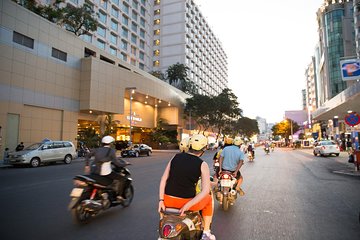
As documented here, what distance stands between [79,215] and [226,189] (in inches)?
127

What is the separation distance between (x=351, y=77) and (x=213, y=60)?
321 feet

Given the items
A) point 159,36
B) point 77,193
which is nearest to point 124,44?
point 159,36

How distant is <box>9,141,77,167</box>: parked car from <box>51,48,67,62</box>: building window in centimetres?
1239

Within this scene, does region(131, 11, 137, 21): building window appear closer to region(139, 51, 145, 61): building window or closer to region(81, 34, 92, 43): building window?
region(139, 51, 145, 61): building window

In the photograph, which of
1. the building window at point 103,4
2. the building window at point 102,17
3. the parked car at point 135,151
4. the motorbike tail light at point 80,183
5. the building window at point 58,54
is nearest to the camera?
the motorbike tail light at point 80,183

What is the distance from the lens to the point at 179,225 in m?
2.75

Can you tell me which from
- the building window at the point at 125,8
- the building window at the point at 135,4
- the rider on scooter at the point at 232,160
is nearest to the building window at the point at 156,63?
the building window at the point at 135,4

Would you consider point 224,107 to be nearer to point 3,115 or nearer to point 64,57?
point 64,57

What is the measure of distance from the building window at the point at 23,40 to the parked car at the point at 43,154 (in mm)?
11358

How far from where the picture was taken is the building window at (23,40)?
80.5ft

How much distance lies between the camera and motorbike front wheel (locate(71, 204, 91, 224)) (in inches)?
207

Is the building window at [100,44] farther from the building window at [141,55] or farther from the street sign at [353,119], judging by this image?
the street sign at [353,119]

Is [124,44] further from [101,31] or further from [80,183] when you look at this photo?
[80,183]

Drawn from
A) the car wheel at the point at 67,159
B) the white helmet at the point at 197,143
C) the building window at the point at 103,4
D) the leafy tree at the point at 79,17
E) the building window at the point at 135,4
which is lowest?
the car wheel at the point at 67,159
